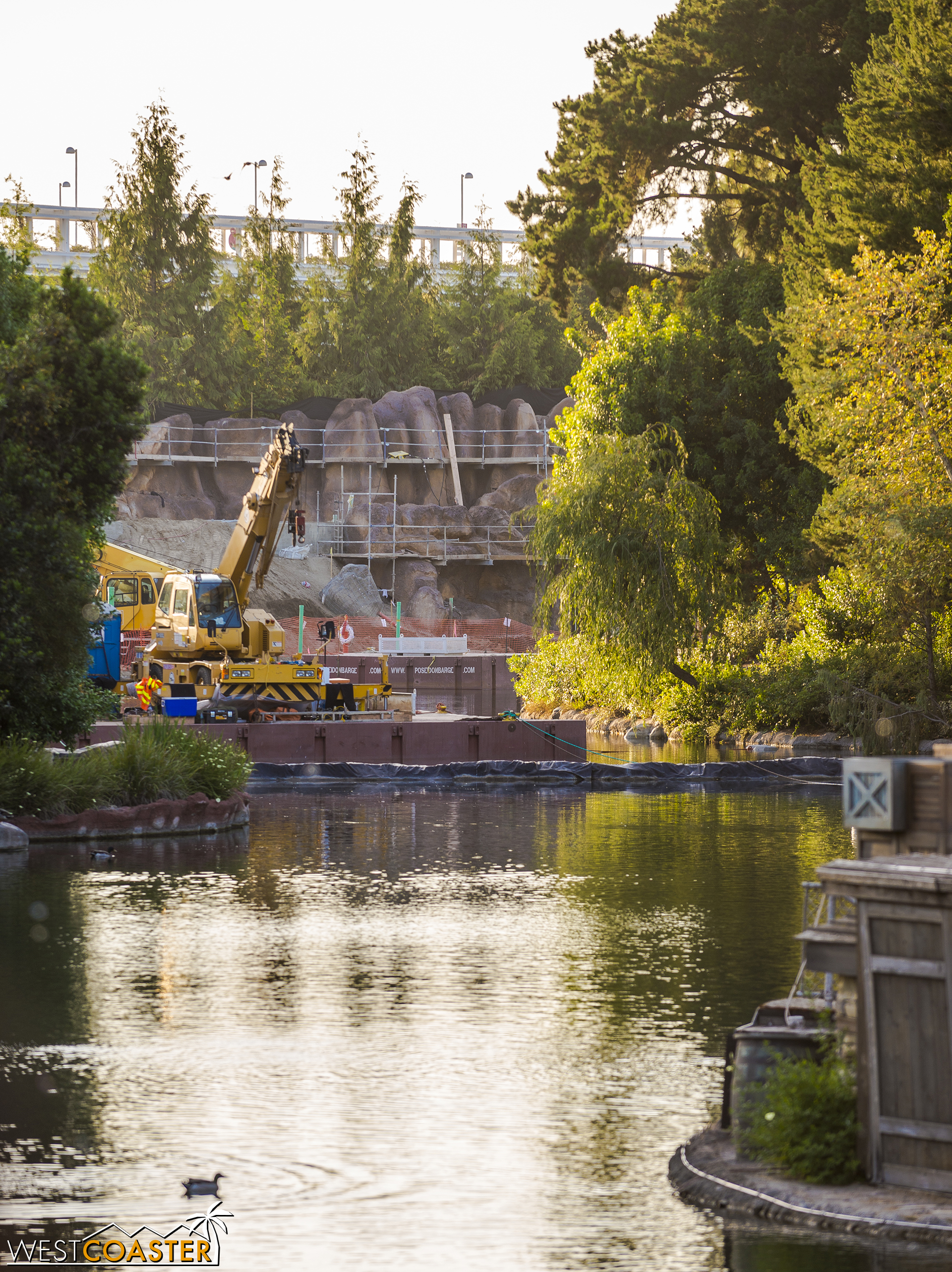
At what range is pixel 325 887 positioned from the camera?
19.4 m

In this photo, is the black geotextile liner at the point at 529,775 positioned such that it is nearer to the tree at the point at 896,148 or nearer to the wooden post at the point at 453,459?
the tree at the point at 896,148

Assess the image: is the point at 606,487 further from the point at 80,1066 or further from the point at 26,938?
the point at 80,1066

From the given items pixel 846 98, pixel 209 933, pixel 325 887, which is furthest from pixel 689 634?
pixel 209 933

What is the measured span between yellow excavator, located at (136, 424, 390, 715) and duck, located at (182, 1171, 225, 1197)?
99.6 feet

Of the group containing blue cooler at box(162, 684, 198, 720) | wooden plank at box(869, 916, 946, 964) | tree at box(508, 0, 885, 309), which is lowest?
blue cooler at box(162, 684, 198, 720)

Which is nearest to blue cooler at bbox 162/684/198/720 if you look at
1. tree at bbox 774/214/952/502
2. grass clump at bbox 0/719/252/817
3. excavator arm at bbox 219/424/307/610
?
excavator arm at bbox 219/424/307/610

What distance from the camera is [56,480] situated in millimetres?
23094

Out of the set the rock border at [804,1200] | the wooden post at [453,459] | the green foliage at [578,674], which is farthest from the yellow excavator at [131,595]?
the wooden post at [453,459]

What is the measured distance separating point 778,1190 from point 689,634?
38.1m

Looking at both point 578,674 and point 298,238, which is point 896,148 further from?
point 298,238

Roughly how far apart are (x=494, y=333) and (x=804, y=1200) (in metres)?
107

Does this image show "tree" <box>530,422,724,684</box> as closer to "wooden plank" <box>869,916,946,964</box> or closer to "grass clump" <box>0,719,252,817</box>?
"grass clump" <box>0,719,252,817</box>

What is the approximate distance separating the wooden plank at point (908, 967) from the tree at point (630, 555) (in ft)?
121

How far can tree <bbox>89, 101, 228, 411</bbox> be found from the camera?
335ft
